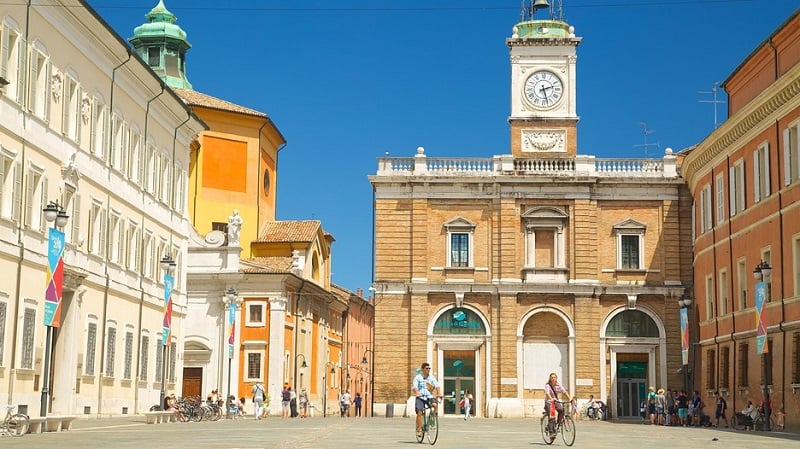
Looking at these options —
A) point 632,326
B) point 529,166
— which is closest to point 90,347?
point 529,166

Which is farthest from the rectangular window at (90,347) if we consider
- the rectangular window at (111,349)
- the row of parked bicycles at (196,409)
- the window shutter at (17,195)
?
the window shutter at (17,195)

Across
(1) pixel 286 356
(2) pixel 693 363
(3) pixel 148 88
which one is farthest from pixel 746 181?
(1) pixel 286 356

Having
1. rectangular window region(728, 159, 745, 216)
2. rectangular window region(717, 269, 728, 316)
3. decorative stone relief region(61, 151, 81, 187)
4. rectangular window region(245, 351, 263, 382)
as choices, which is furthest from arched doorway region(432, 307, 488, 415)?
decorative stone relief region(61, 151, 81, 187)

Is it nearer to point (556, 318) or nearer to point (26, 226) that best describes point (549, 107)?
point (556, 318)

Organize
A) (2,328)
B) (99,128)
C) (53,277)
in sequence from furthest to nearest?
(99,128) < (2,328) < (53,277)

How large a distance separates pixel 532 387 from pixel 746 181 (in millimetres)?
19044

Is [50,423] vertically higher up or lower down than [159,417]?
higher up

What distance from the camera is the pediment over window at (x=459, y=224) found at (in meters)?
62.0

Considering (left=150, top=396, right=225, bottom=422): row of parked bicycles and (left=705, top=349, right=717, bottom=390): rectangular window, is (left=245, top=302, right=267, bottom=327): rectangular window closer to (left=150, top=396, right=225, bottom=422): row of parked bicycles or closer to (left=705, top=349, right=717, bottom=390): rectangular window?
(left=150, top=396, right=225, bottom=422): row of parked bicycles

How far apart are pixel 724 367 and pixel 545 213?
52.1 ft

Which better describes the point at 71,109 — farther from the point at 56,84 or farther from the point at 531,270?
the point at 531,270

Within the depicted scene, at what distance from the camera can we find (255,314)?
206ft

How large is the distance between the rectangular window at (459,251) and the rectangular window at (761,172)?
20.3 metres

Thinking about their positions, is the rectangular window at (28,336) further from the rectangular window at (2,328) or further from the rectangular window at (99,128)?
the rectangular window at (99,128)
